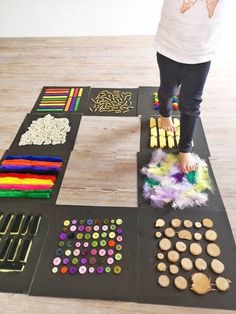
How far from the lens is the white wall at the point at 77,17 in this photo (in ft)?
8.16

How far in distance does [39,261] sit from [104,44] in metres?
1.94

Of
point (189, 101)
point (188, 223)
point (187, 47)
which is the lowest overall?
point (188, 223)

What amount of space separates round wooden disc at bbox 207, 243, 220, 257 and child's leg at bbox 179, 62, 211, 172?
35 cm

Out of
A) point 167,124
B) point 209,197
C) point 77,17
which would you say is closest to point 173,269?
point 209,197

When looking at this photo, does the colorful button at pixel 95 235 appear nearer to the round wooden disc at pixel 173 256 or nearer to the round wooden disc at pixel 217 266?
the round wooden disc at pixel 173 256

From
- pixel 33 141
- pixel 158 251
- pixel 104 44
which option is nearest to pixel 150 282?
pixel 158 251

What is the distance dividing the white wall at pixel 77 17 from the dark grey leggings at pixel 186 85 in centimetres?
152

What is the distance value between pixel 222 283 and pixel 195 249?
13cm

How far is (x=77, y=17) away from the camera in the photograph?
2547 mm

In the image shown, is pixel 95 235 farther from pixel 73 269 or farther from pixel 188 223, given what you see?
pixel 188 223

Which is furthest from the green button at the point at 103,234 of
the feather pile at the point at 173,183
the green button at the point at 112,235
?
the feather pile at the point at 173,183

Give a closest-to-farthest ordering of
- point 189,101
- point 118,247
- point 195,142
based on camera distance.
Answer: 1. point 118,247
2. point 189,101
3. point 195,142

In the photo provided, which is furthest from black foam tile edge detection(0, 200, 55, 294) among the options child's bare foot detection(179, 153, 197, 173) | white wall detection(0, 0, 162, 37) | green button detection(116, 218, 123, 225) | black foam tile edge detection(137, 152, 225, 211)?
white wall detection(0, 0, 162, 37)

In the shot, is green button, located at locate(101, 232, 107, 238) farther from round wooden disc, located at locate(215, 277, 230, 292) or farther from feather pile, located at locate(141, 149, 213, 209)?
round wooden disc, located at locate(215, 277, 230, 292)
